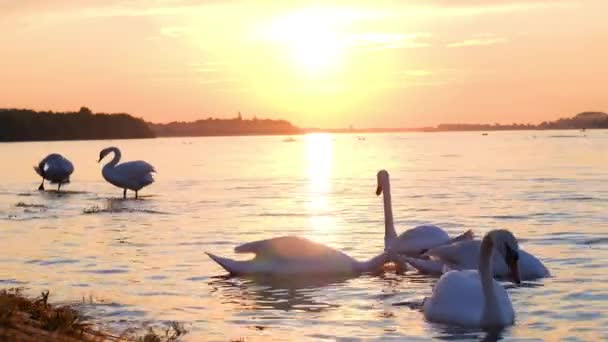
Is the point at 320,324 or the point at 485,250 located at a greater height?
the point at 485,250

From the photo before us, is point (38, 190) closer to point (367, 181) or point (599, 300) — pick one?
point (367, 181)

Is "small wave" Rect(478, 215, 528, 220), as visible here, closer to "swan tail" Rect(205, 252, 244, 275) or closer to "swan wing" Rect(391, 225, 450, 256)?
"swan wing" Rect(391, 225, 450, 256)

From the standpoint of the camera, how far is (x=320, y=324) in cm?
1038

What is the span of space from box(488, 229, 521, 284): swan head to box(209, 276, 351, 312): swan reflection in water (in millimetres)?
2399

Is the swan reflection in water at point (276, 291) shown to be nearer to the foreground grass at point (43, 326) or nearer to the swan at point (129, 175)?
the foreground grass at point (43, 326)

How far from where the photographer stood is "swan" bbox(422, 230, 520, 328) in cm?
995

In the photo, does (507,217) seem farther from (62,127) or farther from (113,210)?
(62,127)

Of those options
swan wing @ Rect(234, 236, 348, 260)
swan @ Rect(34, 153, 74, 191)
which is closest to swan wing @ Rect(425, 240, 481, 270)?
swan wing @ Rect(234, 236, 348, 260)

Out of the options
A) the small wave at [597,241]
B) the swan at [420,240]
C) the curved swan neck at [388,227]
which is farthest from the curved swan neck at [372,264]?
the small wave at [597,241]

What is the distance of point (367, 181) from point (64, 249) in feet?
82.9

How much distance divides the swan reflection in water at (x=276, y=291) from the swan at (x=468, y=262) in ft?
4.29

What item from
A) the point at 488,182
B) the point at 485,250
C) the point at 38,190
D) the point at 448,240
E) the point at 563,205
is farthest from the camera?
the point at 488,182

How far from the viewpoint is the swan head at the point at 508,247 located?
9.52 meters

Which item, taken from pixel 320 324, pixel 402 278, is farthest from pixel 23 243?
pixel 320 324
